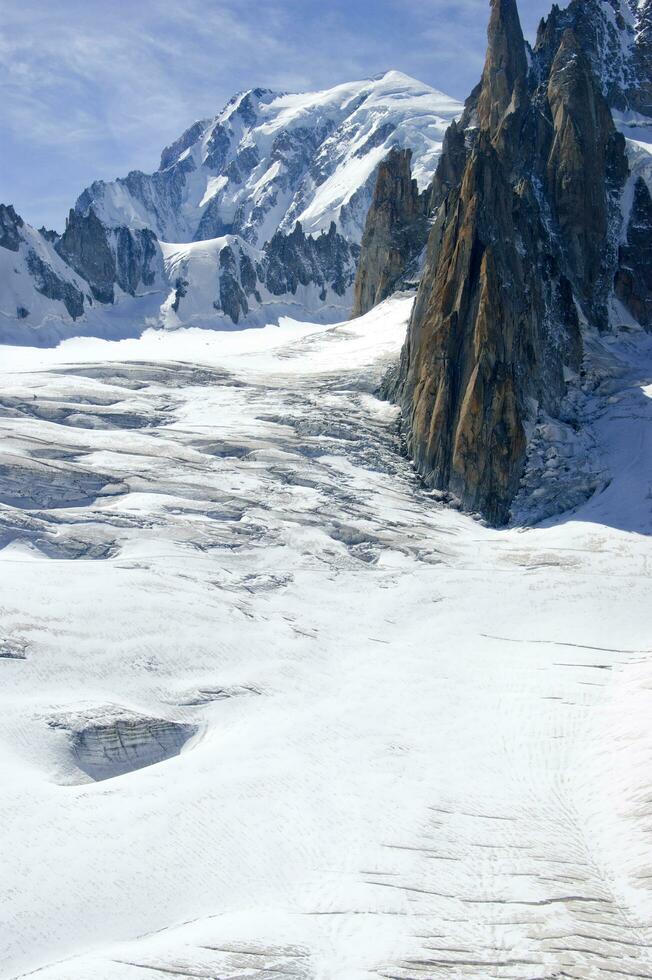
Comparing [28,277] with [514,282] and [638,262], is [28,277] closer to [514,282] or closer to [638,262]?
[638,262]

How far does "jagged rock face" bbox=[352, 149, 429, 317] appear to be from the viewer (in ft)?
346

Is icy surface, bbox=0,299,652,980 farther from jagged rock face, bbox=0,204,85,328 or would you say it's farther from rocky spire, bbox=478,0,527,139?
jagged rock face, bbox=0,204,85,328

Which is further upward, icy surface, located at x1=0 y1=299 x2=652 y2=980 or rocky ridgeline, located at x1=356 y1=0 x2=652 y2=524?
rocky ridgeline, located at x1=356 y1=0 x2=652 y2=524

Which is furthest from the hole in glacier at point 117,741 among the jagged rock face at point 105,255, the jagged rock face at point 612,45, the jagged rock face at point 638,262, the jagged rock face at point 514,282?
the jagged rock face at point 105,255

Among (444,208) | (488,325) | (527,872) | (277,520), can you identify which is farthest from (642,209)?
(527,872)

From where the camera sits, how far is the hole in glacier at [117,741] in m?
30.6

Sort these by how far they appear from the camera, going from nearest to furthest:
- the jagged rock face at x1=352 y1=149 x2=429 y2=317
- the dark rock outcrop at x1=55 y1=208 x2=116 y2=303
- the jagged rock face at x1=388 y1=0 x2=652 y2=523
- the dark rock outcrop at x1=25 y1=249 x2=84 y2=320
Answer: the jagged rock face at x1=388 y1=0 x2=652 y2=523
the jagged rock face at x1=352 y1=149 x2=429 y2=317
the dark rock outcrop at x1=25 y1=249 x2=84 y2=320
the dark rock outcrop at x1=55 y1=208 x2=116 y2=303

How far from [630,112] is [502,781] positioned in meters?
101

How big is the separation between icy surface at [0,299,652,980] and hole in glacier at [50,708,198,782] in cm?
17

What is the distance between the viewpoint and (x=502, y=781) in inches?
1260

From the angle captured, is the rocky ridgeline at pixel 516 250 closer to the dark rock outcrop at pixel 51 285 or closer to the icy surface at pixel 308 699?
the icy surface at pixel 308 699

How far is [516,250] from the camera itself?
67.1 metres

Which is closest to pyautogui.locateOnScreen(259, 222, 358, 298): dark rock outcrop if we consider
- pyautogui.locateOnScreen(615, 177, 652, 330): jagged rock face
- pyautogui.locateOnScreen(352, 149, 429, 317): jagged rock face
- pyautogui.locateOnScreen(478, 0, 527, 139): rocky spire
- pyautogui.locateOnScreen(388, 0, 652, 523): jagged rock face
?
pyautogui.locateOnScreen(352, 149, 429, 317): jagged rock face

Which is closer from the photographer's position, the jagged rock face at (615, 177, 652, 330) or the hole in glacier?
the hole in glacier
